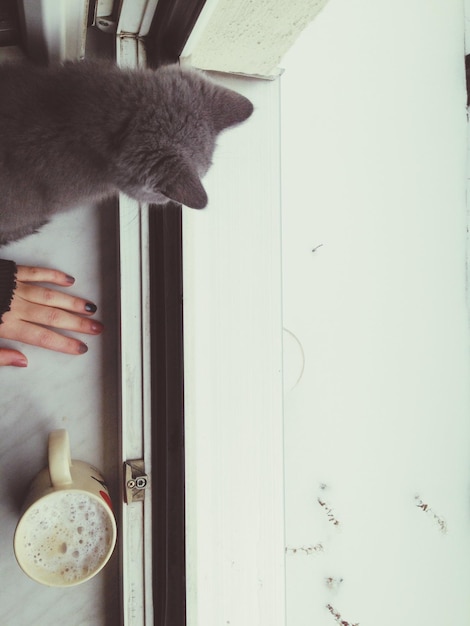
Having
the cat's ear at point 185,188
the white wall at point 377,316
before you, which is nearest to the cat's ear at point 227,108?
the cat's ear at point 185,188

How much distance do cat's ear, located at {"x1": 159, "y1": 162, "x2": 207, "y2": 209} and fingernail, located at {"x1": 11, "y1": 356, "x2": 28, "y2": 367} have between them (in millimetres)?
449

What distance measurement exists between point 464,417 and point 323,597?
2.34ft

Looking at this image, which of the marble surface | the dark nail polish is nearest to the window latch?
the marble surface

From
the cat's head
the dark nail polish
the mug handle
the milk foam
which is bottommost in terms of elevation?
the milk foam

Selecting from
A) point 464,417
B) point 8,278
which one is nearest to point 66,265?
point 8,278

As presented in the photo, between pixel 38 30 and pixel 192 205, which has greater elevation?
pixel 38 30

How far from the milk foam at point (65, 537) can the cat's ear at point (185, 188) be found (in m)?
0.49

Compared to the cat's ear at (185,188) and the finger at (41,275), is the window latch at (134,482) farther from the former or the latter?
the cat's ear at (185,188)

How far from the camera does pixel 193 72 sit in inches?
32.3

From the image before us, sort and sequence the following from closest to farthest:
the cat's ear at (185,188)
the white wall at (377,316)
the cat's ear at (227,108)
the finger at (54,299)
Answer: the cat's ear at (185,188) < the cat's ear at (227,108) < the finger at (54,299) < the white wall at (377,316)

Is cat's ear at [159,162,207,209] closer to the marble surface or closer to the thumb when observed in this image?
the marble surface

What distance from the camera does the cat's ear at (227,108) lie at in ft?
2.62

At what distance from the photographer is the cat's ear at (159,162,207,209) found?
0.67 metres

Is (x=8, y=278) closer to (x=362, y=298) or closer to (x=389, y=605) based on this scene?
(x=362, y=298)
